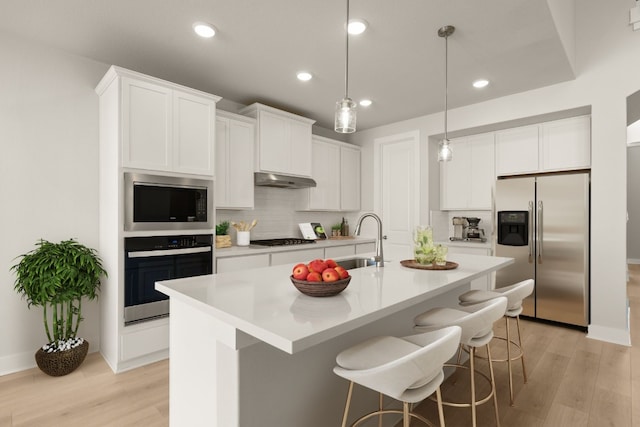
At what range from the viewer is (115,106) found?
2.70 m

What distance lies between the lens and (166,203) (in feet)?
9.64

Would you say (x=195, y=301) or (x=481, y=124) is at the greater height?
(x=481, y=124)

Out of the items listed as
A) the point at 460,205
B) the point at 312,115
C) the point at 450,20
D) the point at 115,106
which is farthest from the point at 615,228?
the point at 115,106

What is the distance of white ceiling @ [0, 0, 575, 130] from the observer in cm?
230

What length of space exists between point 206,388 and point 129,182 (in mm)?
1946

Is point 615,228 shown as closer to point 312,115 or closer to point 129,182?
point 312,115

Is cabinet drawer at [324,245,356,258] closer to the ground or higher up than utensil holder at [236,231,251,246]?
closer to the ground

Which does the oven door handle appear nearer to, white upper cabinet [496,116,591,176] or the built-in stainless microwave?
the built-in stainless microwave

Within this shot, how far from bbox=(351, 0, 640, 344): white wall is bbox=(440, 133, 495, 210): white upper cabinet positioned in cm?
102

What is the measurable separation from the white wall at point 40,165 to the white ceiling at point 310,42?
0.23 meters

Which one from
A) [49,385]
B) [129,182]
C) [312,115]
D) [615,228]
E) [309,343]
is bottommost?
[49,385]

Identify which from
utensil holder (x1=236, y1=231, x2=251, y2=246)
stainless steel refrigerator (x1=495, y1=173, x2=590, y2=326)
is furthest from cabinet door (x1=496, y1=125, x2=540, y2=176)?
utensil holder (x1=236, y1=231, x2=251, y2=246)

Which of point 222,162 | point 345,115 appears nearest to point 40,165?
point 222,162

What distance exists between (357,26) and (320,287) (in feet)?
6.59
